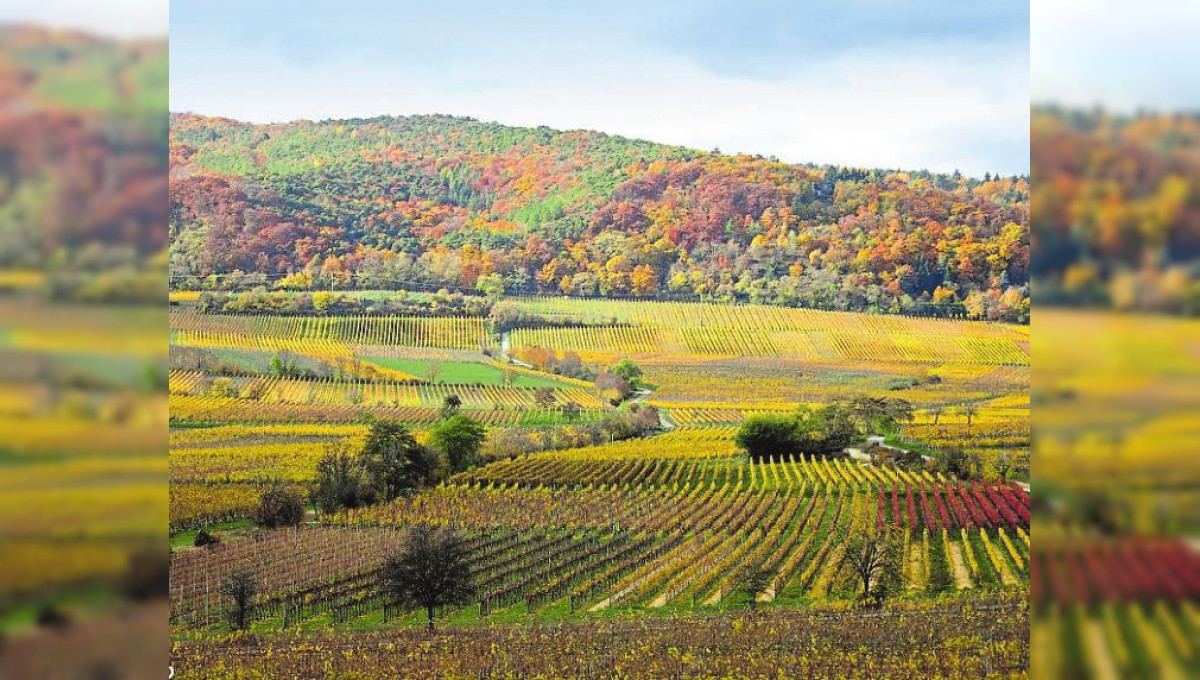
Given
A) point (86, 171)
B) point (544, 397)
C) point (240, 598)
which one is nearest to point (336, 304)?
point (544, 397)

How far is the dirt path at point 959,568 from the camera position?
14944 millimetres

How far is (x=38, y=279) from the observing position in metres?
1.51

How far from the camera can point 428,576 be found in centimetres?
1310

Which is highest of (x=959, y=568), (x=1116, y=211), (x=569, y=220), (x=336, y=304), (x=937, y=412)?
(x=569, y=220)

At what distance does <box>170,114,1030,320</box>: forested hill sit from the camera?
3594cm

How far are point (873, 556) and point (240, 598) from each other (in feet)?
26.7

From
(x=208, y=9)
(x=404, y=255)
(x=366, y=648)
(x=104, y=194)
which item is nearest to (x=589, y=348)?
(x=404, y=255)

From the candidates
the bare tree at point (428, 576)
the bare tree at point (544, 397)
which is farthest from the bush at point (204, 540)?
the bare tree at point (544, 397)

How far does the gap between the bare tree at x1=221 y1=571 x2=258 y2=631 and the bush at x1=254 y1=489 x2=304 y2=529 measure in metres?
A: 3.46

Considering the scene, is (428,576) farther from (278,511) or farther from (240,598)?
(278,511)

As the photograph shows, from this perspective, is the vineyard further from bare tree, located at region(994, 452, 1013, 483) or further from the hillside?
the hillside

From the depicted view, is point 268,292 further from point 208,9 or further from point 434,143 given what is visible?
point 434,143

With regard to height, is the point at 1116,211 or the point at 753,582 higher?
the point at 1116,211

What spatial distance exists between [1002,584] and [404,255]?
2828cm
